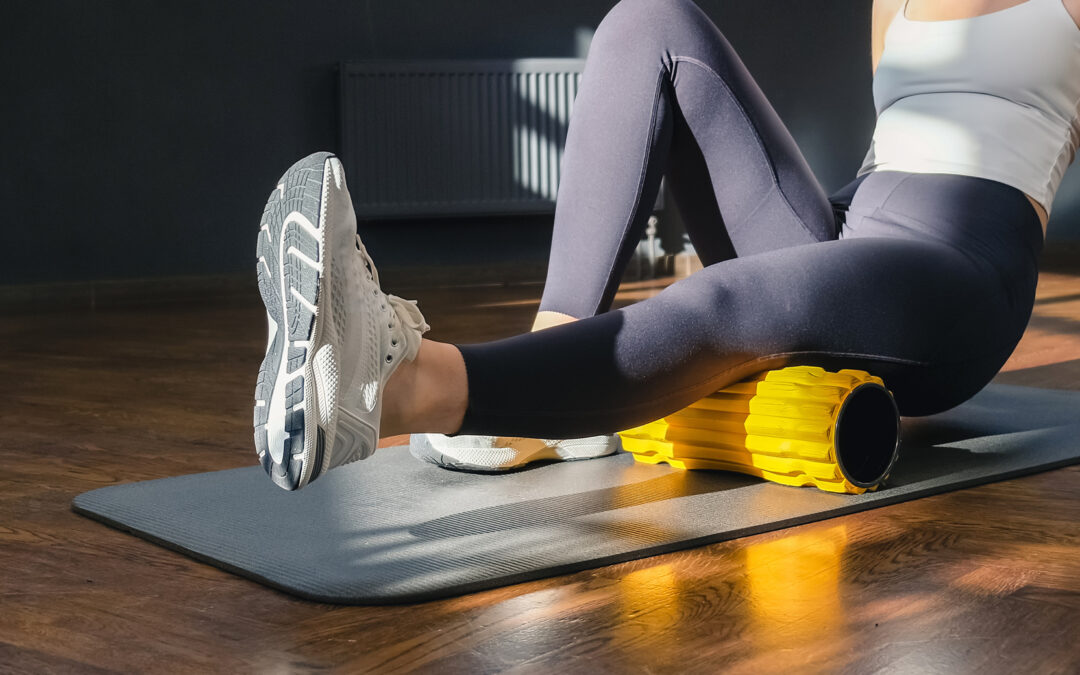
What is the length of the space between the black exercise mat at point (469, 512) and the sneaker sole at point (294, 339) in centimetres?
12

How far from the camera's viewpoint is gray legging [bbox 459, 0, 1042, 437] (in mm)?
1143

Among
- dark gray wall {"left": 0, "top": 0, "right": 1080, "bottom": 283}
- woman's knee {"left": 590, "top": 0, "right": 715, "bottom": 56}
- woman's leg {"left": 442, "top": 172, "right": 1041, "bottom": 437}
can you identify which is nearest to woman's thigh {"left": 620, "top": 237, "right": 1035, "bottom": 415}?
woman's leg {"left": 442, "top": 172, "right": 1041, "bottom": 437}

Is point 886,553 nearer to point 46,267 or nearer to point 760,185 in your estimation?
point 760,185

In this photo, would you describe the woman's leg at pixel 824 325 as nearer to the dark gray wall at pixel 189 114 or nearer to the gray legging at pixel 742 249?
the gray legging at pixel 742 249

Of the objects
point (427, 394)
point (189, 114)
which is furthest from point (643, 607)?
point (189, 114)

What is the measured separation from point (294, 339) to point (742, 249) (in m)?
0.66

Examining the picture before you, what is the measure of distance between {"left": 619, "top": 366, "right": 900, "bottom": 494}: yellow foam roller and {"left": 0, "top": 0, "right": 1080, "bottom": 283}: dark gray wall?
315cm

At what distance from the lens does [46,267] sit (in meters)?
3.98

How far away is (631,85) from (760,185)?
0.19 m

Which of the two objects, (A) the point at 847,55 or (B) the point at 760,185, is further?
(A) the point at 847,55

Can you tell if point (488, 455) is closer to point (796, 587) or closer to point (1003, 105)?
point (796, 587)

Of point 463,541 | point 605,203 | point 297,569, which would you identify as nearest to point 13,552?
point 297,569

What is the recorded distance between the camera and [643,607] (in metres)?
0.91

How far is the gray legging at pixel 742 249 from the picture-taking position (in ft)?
3.75
